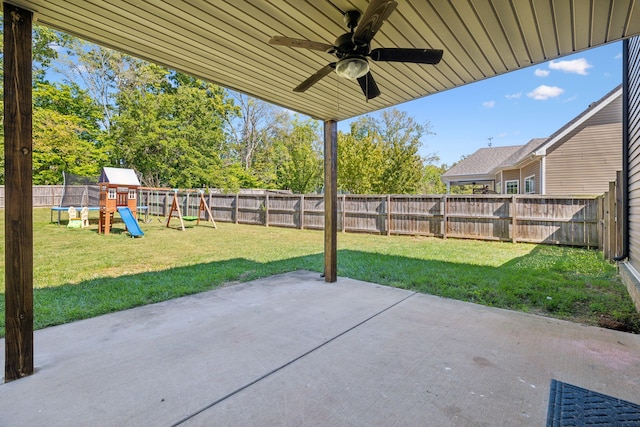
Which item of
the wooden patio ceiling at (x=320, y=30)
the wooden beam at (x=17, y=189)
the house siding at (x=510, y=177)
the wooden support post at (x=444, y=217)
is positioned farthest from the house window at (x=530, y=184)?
the wooden beam at (x=17, y=189)

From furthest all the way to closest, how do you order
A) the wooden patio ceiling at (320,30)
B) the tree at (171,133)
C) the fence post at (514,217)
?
the tree at (171,133) → the fence post at (514,217) → the wooden patio ceiling at (320,30)

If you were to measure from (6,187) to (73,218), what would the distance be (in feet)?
36.3

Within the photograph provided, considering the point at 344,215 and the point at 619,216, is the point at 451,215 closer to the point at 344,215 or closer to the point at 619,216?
the point at 344,215

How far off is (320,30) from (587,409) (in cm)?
295

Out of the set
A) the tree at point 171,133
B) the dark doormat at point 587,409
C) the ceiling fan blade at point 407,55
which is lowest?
the dark doormat at point 587,409

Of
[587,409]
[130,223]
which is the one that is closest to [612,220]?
[587,409]

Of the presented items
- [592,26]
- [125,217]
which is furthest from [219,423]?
[125,217]

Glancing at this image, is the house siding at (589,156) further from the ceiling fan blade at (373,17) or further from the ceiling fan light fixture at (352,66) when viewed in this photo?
the ceiling fan blade at (373,17)

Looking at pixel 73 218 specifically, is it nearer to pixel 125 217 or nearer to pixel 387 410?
pixel 125 217

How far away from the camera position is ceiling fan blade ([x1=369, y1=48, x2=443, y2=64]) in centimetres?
227

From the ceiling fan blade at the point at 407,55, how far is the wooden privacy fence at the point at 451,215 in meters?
6.30

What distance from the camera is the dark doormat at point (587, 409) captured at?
1.55m

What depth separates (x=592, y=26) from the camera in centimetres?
218

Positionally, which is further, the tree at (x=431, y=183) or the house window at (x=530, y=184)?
the tree at (x=431, y=183)
